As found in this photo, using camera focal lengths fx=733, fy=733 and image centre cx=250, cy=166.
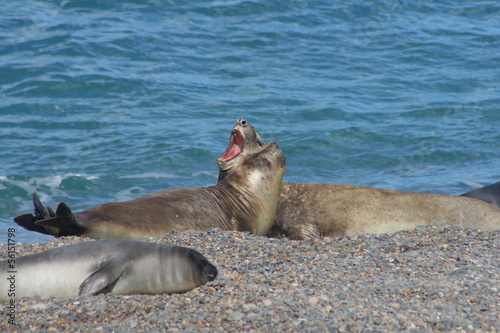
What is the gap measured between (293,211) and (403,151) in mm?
5496

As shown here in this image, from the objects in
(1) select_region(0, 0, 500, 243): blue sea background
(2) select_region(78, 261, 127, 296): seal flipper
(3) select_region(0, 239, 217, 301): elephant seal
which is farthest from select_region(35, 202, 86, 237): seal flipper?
(1) select_region(0, 0, 500, 243): blue sea background

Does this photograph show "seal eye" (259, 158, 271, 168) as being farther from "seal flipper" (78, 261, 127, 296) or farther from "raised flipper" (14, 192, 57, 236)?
"seal flipper" (78, 261, 127, 296)

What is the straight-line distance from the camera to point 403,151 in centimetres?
1287

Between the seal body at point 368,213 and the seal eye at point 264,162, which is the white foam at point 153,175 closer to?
the seal body at point 368,213

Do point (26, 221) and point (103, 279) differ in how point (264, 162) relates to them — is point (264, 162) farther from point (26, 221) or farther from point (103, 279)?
point (103, 279)

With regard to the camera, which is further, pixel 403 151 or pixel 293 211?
pixel 403 151

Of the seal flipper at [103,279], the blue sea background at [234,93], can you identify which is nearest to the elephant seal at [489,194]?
the blue sea background at [234,93]

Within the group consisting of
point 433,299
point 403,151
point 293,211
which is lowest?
point 403,151

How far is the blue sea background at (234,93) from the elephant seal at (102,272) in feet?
11.5

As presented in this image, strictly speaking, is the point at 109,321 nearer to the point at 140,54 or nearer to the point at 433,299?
the point at 433,299

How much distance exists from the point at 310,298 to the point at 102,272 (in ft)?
4.50

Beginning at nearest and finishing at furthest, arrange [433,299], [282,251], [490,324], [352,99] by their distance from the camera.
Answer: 1. [490,324]
2. [433,299]
3. [282,251]
4. [352,99]

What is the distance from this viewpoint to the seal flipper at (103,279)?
4.66 metres

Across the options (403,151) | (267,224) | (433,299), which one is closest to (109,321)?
(433,299)
